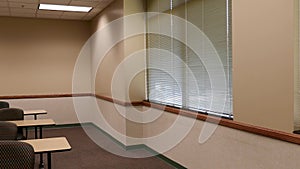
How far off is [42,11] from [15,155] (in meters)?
5.32

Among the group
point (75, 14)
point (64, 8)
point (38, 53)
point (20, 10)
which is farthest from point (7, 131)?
point (38, 53)

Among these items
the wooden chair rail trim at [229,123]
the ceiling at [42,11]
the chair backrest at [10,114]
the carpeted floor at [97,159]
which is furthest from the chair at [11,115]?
the ceiling at [42,11]

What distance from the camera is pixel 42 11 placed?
6918mm

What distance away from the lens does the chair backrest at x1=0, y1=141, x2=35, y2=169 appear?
7.46 ft

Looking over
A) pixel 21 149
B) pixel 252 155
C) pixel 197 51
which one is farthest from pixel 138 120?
pixel 21 149

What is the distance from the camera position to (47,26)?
7906mm

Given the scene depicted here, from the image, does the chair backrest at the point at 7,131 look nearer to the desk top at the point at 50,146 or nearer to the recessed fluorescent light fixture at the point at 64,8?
the desk top at the point at 50,146

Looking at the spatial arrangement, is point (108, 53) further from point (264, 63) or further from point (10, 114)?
point (264, 63)

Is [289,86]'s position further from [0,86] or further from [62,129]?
[0,86]

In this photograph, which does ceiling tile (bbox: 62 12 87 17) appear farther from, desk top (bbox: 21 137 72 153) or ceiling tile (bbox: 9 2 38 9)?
desk top (bbox: 21 137 72 153)

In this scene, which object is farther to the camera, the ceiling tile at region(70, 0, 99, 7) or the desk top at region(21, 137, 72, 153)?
the ceiling tile at region(70, 0, 99, 7)

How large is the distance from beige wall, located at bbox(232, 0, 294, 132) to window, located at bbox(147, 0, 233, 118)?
33 centimetres

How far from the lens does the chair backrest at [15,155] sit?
227cm

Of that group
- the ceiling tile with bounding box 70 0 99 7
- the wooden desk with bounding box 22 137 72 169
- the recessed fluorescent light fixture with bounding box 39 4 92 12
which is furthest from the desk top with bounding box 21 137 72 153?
the recessed fluorescent light fixture with bounding box 39 4 92 12
